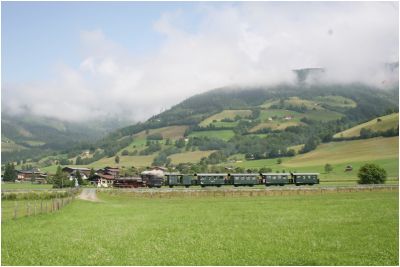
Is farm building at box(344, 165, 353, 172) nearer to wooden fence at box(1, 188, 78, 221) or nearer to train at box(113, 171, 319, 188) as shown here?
train at box(113, 171, 319, 188)

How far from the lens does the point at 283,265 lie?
17688 mm

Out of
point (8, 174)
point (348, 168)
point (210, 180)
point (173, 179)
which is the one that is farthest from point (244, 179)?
point (8, 174)

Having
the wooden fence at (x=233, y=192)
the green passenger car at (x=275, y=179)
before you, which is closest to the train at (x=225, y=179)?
the green passenger car at (x=275, y=179)

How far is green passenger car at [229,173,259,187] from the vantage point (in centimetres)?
10958

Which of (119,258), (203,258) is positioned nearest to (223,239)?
(203,258)

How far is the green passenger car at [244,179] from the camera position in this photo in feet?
360

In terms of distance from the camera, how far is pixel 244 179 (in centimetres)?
11056

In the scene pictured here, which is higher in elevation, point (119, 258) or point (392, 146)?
point (392, 146)

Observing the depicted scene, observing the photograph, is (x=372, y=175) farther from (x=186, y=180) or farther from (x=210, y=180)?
(x=186, y=180)

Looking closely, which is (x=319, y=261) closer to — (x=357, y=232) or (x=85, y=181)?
(x=357, y=232)

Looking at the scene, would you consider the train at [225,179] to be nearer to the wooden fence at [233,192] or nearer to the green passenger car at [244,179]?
the green passenger car at [244,179]

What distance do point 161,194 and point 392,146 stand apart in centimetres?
13886

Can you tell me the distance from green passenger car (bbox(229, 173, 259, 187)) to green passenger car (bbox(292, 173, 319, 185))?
33.6 ft

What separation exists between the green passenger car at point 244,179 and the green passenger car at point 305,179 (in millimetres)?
10231
